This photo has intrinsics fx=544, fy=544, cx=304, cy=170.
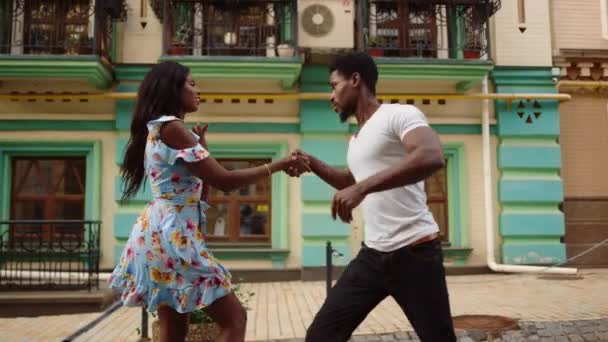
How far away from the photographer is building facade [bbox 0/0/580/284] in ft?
32.8

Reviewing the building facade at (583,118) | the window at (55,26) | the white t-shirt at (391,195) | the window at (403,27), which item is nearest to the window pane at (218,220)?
the window at (55,26)

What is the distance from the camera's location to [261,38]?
1034cm

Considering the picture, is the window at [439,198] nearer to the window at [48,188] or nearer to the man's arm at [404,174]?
the window at [48,188]

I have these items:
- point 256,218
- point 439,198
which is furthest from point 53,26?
point 439,198

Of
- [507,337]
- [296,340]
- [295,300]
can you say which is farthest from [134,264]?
[295,300]

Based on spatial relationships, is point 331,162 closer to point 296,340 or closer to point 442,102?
point 442,102

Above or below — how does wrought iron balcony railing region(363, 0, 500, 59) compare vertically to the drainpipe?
above

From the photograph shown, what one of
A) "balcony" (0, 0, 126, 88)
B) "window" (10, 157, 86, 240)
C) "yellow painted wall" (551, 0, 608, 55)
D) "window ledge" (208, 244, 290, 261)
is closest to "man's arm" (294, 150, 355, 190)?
"window ledge" (208, 244, 290, 261)

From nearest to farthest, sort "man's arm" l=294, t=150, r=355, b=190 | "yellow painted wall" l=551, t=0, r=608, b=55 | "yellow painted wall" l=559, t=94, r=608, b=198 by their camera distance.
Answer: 1. "man's arm" l=294, t=150, r=355, b=190
2. "yellow painted wall" l=559, t=94, r=608, b=198
3. "yellow painted wall" l=551, t=0, r=608, b=55

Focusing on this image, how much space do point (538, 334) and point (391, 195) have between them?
4.04 metres

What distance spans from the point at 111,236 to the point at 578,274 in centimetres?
870

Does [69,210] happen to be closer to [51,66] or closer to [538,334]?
[51,66]

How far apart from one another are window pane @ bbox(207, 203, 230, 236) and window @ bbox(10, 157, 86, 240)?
2394 millimetres

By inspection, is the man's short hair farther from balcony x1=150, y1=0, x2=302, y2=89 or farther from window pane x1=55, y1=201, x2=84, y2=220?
window pane x1=55, y1=201, x2=84, y2=220
